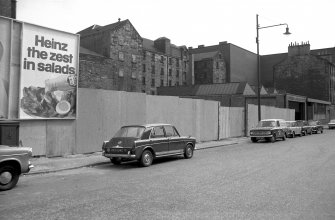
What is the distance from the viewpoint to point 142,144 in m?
11.9

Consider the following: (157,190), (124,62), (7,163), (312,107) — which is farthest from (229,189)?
(124,62)

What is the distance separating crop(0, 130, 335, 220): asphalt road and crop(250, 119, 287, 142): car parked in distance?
12.1 meters

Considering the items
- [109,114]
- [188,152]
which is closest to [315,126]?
[188,152]

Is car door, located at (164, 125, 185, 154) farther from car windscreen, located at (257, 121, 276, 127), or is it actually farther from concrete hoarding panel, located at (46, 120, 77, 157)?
car windscreen, located at (257, 121, 276, 127)

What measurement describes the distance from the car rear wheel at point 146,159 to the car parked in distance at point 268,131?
13.4 metres

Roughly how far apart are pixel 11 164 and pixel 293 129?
25.1m

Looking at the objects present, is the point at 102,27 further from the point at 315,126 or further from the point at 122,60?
the point at 315,126

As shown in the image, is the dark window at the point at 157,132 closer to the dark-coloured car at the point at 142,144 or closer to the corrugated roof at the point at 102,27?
the dark-coloured car at the point at 142,144

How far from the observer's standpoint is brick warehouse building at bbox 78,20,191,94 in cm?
5890

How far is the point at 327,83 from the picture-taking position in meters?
69.8

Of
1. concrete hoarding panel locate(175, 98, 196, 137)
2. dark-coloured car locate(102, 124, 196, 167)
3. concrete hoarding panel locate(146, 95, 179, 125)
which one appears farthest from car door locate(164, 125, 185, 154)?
concrete hoarding panel locate(175, 98, 196, 137)

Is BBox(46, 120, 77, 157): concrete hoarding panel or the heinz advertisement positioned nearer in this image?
the heinz advertisement

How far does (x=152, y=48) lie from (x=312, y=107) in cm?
3728

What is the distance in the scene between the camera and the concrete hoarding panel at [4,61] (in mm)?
12414
